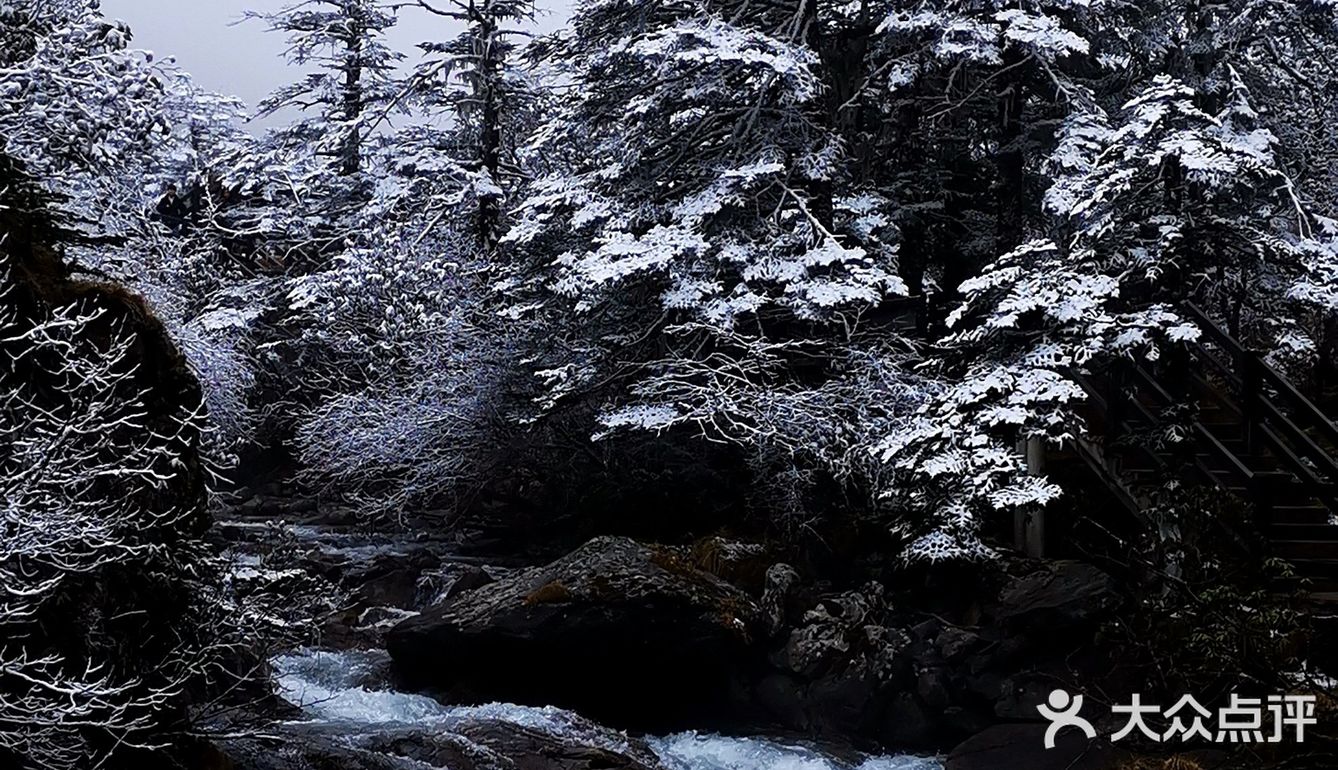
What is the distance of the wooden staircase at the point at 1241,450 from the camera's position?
8648 mm

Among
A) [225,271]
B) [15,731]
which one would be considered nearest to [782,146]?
[15,731]

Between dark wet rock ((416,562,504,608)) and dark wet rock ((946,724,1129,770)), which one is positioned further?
dark wet rock ((416,562,504,608))

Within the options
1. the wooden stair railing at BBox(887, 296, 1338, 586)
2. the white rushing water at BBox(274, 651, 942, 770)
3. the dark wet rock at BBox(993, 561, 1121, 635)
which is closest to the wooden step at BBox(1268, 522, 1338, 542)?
the wooden stair railing at BBox(887, 296, 1338, 586)

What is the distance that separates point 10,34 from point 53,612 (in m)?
5.56

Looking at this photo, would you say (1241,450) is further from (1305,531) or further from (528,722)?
(528,722)

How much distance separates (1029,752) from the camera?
8.77 m

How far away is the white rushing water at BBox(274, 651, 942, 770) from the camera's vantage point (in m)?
9.71

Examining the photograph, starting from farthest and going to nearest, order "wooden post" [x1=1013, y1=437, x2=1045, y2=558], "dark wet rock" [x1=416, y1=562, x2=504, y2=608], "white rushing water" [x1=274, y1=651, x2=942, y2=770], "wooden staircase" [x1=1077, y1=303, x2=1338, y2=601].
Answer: "dark wet rock" [x1=416, y1=562, x2=504, y2=608] < "wooden post" [x1=1013, y1=437, x2=1045, y2=558] < "white rushing water" [x1=274, y1=651, x2=942, y2=770] < "wooden staircase" [x1=1077, y1=303, x2=1338, y2=601]

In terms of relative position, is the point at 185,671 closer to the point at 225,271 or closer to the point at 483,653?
the point at 483,653

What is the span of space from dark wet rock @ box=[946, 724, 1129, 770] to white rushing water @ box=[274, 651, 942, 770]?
0.63 metres

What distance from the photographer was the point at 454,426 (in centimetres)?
1489

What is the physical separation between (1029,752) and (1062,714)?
1.20 ft

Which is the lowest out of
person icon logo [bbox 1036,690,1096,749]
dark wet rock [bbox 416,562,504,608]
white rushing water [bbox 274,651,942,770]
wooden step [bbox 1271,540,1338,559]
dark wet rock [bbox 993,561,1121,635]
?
white rushing water [bbox 274,651,942,770]

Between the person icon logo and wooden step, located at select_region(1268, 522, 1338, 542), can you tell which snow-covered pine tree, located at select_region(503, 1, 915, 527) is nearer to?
the person icon logo
